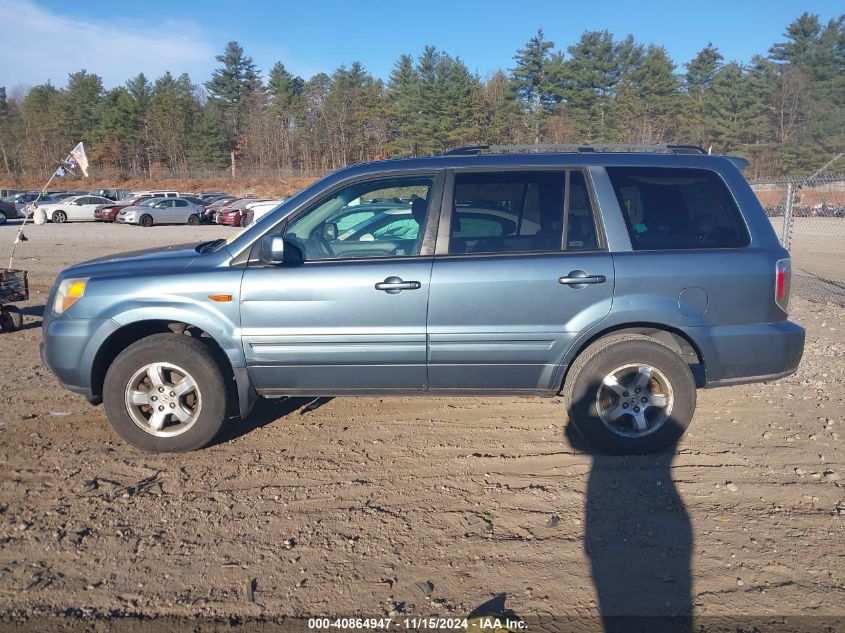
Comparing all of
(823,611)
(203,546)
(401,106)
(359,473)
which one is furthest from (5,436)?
(401,106)

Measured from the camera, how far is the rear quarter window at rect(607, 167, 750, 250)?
4.39m

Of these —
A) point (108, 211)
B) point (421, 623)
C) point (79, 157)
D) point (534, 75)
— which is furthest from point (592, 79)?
point (421, 623)

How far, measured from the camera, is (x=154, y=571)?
125 inches

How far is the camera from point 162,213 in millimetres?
34969

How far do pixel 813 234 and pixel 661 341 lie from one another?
2398 cm

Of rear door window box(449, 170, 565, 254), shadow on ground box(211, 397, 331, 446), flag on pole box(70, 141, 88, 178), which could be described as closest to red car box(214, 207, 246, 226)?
flag on pole box(70, 141, 88, 178)

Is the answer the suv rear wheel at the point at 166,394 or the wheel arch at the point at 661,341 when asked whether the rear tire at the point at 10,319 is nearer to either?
the suv rear wheel at the point at 166,394

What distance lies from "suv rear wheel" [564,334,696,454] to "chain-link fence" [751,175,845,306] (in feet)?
23.3

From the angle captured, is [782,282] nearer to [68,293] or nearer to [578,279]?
[578,279]

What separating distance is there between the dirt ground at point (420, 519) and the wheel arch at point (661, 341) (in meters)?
0.52

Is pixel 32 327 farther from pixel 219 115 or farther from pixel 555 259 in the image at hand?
pixel 219 115

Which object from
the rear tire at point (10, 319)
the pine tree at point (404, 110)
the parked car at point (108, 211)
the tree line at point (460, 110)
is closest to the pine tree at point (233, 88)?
the tree line at point (460, 110)

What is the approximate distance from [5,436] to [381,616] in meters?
3.43

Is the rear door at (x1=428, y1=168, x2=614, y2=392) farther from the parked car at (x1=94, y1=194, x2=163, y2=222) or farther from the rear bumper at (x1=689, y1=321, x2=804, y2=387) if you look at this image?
the parked car at (x1=94, y1=194, x2=163, y2=222)
